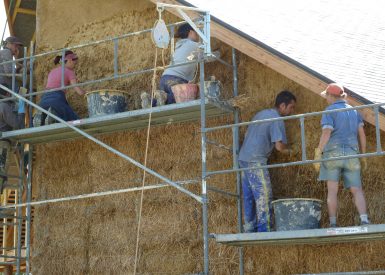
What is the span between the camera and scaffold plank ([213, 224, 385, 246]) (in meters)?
10.2

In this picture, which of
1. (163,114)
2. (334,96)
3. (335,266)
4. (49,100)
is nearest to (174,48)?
(163,114)

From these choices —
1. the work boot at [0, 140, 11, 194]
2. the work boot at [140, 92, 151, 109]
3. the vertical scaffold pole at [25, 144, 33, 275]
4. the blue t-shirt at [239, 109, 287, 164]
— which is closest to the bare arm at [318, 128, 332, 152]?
the blue t-shirt at [239, 109, 287, 164]

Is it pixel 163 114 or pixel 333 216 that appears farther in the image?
pixel 163 114

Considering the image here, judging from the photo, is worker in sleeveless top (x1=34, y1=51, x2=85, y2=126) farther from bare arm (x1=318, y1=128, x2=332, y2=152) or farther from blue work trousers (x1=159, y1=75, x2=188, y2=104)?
bare arm (x1=318, y1=128, x2=332, y2=152)

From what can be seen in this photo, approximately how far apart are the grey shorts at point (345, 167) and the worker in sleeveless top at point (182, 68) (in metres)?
2.43

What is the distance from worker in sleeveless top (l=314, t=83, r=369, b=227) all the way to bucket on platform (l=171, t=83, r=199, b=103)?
76.2 inches

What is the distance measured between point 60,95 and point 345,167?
4.58m

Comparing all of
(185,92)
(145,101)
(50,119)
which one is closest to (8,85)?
(50,119)

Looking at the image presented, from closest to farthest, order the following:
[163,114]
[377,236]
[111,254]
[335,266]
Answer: [377,236]
[335,266]
[163,114]
[111,254]

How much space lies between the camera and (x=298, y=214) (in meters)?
10.9

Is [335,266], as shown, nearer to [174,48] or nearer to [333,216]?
[333,216]

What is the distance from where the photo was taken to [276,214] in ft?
36.2

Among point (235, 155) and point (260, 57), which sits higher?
point (260, 57)

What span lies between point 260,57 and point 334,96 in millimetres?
1225
